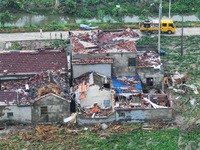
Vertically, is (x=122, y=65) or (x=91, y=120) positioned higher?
(x=122, y=65)

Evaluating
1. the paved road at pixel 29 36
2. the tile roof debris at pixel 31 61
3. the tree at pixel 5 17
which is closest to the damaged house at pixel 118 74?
the tile roof debris at pixel 31 61

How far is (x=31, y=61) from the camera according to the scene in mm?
36750

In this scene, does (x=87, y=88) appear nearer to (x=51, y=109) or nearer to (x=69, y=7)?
(x=51, y=109)

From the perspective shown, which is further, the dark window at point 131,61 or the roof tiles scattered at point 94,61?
the dark window at point 131,61

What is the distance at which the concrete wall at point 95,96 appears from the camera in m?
34.0

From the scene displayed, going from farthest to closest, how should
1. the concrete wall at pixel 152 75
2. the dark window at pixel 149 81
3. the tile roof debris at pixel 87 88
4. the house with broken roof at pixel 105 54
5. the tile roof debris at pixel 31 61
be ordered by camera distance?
the dark window at pixel 149 81 → the concrete wall at pixel 152 75 → the tile roof debris at pixel 31 61 → the house with broken roof at pixel 105 54 → the tile roof debris at pixel 87 88

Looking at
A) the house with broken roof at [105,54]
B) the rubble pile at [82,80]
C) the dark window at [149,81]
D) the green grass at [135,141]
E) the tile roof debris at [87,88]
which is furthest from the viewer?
the dark window at [149,81]

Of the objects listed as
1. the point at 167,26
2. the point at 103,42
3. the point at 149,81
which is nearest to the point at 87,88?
the point at 103,42

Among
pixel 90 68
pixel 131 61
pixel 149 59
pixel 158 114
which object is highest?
pixel 149 59

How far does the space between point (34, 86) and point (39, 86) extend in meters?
0.50

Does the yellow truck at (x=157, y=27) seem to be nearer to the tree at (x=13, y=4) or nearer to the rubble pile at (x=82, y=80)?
the rubble pile at (x=82, y=80)

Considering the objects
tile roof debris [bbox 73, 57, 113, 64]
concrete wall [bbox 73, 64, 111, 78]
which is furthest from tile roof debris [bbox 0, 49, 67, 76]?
tile roof debris [bbox 73, 57, 113, 64]

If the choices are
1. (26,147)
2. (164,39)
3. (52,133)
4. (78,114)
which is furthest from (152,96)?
(164,39)

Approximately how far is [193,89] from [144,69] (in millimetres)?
4745
